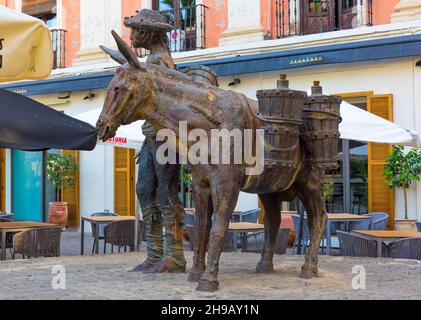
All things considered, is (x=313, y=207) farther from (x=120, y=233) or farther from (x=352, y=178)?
(x=352, y=178)

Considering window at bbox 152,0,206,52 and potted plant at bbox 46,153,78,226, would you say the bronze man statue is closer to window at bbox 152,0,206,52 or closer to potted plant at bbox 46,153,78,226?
window at bbox 152,0,206,52

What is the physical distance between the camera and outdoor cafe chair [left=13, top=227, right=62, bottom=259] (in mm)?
7824

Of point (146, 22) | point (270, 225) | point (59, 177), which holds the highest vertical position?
point (146, 22)

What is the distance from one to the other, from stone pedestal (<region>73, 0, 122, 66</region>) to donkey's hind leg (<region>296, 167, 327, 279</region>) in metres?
12.7

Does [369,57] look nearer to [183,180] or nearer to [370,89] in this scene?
[370,89]

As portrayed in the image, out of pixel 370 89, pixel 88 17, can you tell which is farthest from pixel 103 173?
pixel 370 89

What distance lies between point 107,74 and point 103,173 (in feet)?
8.50

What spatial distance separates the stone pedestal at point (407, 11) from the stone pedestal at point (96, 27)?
24.9 feet

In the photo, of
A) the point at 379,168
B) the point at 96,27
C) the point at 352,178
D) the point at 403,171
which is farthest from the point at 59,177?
the point at 403,171

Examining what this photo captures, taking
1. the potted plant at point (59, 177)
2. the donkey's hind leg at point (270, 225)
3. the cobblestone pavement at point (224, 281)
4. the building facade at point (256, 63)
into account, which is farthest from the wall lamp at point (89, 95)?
the donkey's hind leg at point (270, 225)

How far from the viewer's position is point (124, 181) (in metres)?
16.5

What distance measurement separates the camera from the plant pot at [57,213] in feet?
54.6

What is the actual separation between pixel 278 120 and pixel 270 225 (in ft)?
4.27

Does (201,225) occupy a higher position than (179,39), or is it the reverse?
(179,39)
